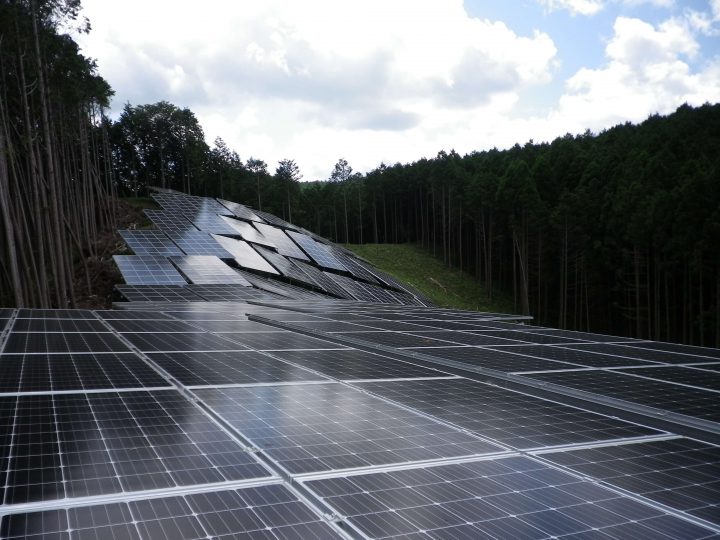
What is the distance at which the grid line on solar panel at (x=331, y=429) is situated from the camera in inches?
187

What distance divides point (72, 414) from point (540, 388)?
613cm

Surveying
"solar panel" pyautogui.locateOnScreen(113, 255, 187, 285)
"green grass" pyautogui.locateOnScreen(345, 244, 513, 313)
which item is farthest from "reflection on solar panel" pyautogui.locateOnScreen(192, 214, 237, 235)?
"green grass" pyautogui.locateOnScreen(345, 244, 513, 313)

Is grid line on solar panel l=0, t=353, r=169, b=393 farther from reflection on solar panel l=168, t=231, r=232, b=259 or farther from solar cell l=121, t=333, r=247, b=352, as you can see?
reflection on solar panel l=168, t=231, r=232, b=259

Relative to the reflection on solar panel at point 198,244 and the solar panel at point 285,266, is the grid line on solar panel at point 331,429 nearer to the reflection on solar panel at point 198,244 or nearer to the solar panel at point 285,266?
the solar panel at point 285,266

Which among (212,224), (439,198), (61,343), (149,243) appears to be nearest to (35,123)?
(149,243)

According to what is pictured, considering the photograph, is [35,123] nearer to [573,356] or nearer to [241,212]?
[241,212]

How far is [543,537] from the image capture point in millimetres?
3477

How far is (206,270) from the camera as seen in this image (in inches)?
1244

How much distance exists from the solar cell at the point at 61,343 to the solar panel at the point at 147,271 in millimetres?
17590

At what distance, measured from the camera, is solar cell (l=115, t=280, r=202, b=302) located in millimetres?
24938

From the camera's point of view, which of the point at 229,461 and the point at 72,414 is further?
the point at 72,414

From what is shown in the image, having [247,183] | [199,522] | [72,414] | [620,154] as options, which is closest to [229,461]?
[199,522]

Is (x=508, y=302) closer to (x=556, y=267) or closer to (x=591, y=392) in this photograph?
(x=556, y=267)

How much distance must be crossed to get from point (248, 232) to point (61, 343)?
34.1 metres
